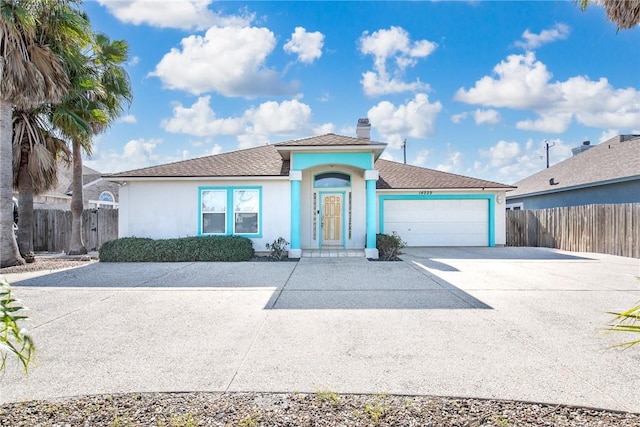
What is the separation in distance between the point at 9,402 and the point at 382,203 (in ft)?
51.1

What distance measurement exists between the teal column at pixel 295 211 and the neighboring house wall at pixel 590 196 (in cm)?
1457

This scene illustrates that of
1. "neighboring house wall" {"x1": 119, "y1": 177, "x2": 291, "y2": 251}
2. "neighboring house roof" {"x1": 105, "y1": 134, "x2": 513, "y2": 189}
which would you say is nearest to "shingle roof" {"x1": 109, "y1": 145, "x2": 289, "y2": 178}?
"neighboring house roof" {"x1": 105, "y1": 134, "x2": 513, "y2": 189}

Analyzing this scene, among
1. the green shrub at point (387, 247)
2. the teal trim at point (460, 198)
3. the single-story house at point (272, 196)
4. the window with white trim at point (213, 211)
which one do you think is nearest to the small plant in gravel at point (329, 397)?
the green shrub at point (387, 247)

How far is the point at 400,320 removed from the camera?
5816 millimetres

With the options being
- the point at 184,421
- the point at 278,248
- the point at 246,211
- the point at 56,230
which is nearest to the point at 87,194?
the point at 56,230

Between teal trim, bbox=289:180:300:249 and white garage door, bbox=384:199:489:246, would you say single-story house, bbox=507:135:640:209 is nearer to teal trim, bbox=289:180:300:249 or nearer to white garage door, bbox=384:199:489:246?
white garage door, bbox=384:199:489:246

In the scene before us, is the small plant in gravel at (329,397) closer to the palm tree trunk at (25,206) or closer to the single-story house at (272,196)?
the single-story house at (272,196)

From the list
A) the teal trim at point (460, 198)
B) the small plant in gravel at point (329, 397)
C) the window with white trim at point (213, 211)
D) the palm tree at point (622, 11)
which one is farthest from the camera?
the teal trim at point (460, 198)

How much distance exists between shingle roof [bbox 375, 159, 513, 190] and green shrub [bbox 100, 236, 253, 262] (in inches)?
295

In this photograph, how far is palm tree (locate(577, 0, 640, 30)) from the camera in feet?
21.0

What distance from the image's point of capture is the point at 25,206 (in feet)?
42.7

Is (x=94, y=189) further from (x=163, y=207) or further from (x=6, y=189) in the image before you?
(x=6, y=189)

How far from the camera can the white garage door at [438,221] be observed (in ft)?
58.3

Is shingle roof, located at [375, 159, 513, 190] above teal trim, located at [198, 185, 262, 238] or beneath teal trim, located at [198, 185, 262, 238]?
above
